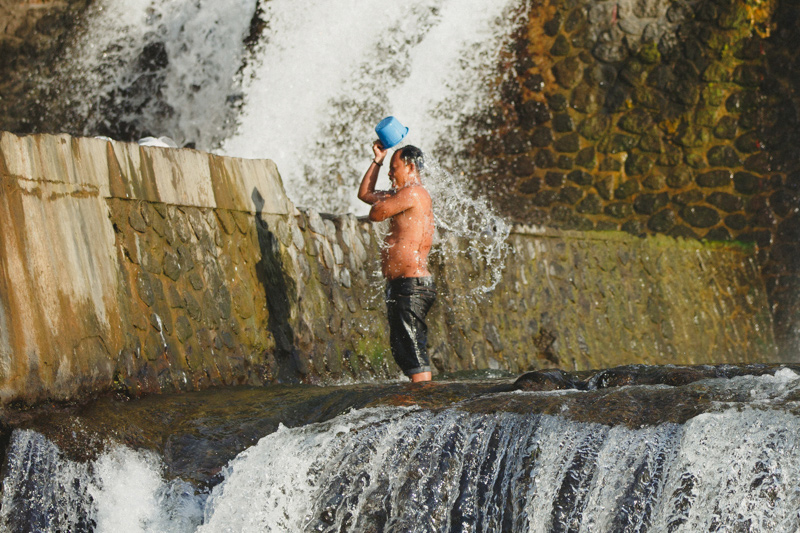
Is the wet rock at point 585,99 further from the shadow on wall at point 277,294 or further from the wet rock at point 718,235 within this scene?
the shadow on wall at point 277,294

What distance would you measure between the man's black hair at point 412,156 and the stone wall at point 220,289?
3.91ft

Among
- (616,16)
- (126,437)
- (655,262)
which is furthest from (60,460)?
(616,16)

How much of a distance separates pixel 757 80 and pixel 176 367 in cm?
786

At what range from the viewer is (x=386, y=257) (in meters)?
5.75

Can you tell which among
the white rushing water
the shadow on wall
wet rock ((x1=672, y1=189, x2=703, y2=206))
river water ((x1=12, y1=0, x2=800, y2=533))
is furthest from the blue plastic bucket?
wet rock ((x1=672, y1=189, x2=703, y2=206))

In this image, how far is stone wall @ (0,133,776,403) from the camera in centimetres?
473

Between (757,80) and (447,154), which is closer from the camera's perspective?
(757,80)

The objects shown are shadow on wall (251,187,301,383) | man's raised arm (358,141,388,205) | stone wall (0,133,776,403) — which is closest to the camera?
stone wall (0,133,776,403)

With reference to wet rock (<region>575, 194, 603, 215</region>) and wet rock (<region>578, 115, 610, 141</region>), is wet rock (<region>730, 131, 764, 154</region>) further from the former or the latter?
wet rock (<region>575, 194, 603, 215</region>)

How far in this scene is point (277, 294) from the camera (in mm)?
6359

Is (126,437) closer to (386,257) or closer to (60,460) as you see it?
(60,460)

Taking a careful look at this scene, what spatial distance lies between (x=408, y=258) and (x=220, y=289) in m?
1.15

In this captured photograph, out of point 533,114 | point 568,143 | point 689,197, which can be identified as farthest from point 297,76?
point 689,197

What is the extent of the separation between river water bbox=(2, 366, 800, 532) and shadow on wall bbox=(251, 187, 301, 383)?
5.02 ft
